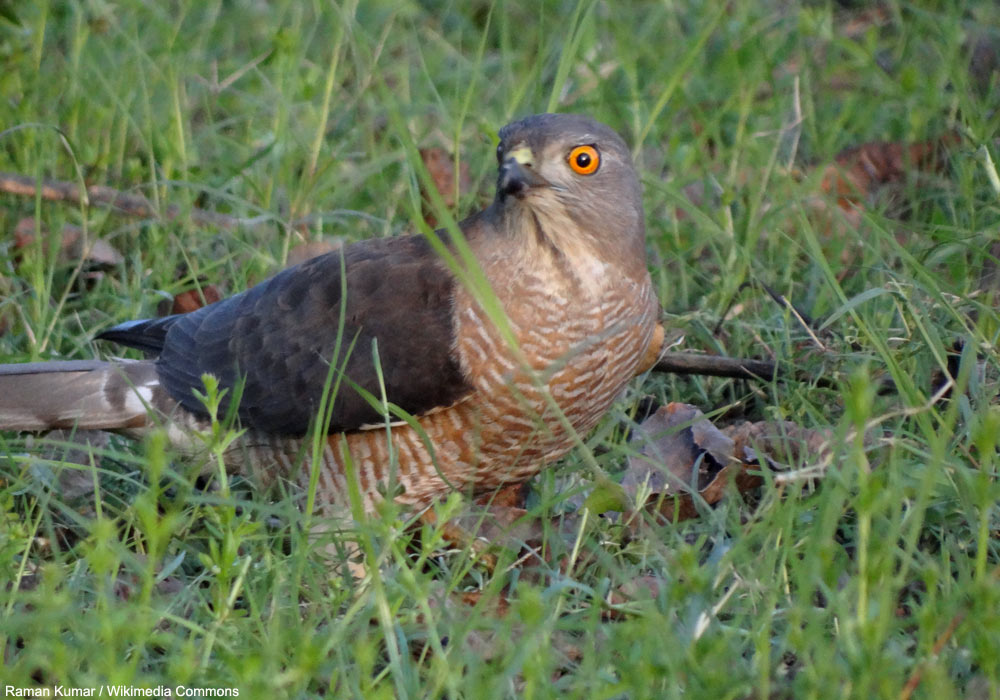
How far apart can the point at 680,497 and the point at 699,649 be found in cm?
154

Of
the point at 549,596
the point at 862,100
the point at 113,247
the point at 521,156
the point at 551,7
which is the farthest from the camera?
the point at 551,7

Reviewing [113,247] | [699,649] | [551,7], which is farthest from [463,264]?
[551,7]

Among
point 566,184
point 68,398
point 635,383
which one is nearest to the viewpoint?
point 566,184

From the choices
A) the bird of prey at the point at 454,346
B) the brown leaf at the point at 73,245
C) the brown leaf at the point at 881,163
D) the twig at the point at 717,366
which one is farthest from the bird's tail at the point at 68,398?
the brown leaf at the point at 881,163

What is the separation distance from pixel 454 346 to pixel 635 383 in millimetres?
1069

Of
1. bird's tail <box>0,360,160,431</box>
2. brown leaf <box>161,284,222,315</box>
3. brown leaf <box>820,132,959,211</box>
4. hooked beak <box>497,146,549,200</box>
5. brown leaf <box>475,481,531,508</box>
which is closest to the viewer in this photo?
hooked beak <box>497,146,549,200</box>

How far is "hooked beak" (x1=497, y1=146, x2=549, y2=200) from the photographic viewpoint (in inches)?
147

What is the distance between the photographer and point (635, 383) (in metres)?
4.68

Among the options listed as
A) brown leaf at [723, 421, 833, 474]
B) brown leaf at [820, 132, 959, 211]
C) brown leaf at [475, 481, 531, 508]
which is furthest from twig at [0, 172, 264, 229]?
brown leaf at [820, 132, 959, 211]

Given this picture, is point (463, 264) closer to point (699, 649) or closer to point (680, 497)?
point (680, 497)

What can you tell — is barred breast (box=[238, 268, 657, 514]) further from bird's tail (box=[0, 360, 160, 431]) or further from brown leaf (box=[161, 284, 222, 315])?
brown leaf (box=[161, 284, 222, 315])

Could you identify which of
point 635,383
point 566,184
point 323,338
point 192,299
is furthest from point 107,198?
point 566,184

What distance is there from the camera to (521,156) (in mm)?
3795

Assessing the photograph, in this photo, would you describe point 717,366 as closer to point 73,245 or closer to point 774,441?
point 774,441
